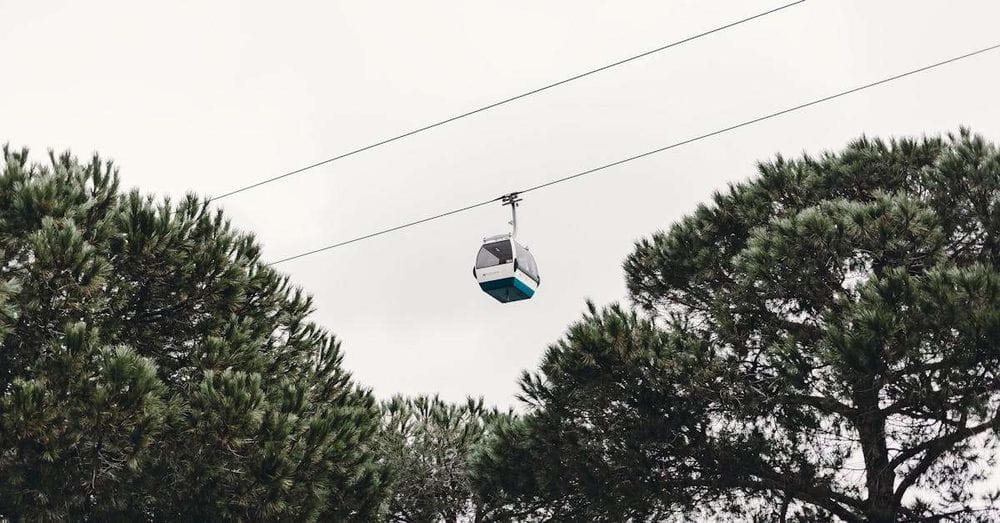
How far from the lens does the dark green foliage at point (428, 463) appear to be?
2475 centimetres

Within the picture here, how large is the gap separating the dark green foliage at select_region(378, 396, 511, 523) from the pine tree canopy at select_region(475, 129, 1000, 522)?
167 inches

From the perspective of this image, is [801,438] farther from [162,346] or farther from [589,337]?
[162,346]

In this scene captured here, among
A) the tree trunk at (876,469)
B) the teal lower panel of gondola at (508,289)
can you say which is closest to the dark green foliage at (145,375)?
the teal lower panel of gondola at (508,289)

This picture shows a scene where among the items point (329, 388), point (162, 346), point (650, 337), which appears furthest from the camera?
point (329, 388)

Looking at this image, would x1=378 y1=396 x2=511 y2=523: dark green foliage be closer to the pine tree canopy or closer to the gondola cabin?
the pine tree canopy

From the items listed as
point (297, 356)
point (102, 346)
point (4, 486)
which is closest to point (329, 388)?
point (297, 356)

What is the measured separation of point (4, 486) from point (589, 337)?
33.5 ft

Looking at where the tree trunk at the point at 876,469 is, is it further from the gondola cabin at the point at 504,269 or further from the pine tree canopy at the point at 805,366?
the gondola cabin at the point at 504,269

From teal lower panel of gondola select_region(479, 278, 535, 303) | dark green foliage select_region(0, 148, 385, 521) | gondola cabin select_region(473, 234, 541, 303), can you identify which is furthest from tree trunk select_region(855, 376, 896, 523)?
dark green foliage select_region(0, 148, 385, 521)

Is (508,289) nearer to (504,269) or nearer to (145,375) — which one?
(504,269)

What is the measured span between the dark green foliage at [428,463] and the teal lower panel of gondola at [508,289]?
9.49m

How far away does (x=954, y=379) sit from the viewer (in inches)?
616

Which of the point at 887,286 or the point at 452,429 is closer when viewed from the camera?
the point at 887,286

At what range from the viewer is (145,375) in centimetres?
1490
